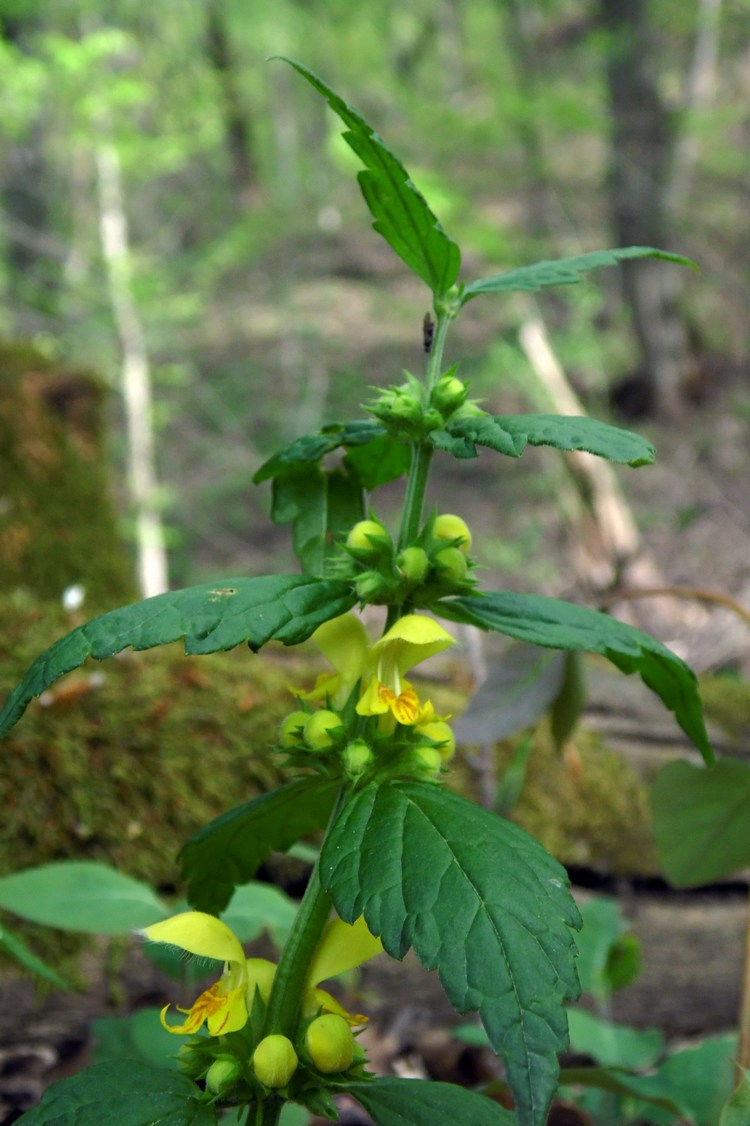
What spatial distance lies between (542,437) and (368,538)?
0.64 feet

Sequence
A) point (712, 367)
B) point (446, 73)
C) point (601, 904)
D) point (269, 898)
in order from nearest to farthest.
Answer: point (269, 898) < point (601, 904) < point (712, 367) < point (446, 73)

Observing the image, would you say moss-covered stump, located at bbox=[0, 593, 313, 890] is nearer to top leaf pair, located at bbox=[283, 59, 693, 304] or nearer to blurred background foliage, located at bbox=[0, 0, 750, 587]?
top leaf pair, located at bbox=[283, 59, 693, 304]

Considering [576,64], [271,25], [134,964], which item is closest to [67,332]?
[271,25]

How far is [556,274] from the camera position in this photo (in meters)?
0.82

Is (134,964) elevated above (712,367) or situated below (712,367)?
below

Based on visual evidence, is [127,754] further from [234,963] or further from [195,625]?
[195,625]

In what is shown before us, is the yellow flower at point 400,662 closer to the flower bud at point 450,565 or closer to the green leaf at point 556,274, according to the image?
Result: the flower bud at point 450,565

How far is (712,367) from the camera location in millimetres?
9891

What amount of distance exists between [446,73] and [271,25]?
5.11 meters

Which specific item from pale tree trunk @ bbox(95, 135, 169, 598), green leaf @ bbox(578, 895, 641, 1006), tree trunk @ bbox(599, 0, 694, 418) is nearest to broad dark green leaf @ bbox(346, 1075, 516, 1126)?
green leaf @ bbox(578, 895, 641, 1006)

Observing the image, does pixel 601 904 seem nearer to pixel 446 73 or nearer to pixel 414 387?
pixel 414 387

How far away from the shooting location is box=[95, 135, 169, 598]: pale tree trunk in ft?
20.0

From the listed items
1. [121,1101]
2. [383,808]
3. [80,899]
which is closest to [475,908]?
[383,808]

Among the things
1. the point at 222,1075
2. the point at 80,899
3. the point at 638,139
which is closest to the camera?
the point at 222,1075
